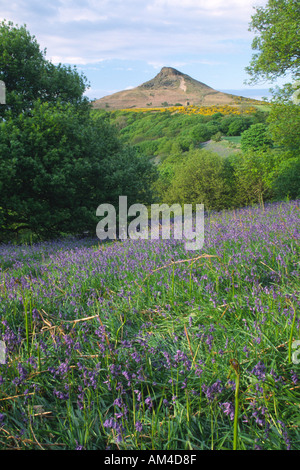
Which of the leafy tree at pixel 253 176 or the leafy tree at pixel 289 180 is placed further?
the leafy tree at pixel 253 176

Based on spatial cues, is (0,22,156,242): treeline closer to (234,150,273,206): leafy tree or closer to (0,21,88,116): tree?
(0,21,88,116): tree

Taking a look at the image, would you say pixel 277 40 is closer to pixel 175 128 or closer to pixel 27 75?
pixel 27 75

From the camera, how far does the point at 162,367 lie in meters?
2.38

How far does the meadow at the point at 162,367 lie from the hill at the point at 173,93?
53681 mm

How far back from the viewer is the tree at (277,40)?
13914 millimetres

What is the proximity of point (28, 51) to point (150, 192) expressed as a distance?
6.67 metres

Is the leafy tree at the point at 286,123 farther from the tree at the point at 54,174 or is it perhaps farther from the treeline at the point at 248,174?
the tree at the point at 54,174

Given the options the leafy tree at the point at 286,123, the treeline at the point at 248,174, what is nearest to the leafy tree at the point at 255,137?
the treeline at the point at 248,174

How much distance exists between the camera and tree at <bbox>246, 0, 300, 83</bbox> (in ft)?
45.6

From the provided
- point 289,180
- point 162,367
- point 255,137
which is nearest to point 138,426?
point 162,367

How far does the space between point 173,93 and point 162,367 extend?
58.7 meters

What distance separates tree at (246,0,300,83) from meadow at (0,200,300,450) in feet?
45.5


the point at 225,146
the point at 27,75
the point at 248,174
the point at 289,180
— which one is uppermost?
the point at 225,146
